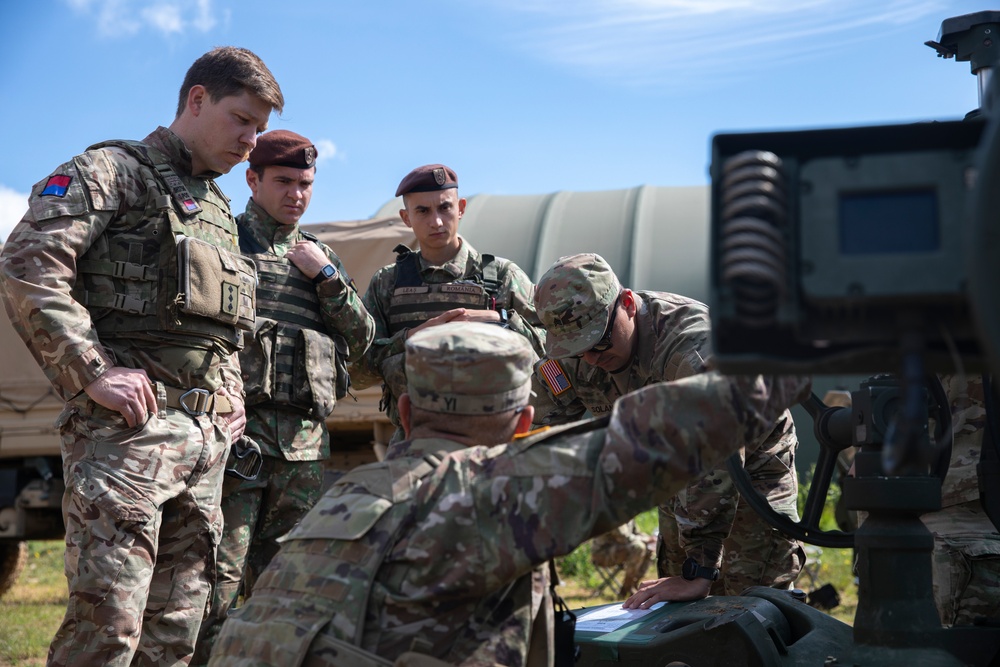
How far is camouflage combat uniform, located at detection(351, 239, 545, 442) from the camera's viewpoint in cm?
479

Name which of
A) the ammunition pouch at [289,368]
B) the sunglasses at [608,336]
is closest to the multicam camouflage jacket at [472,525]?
the sunglasses at [608,336]

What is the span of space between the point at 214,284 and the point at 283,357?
2.99 ft

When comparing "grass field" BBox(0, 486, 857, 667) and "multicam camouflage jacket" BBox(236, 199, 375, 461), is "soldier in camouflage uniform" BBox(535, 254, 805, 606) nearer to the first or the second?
"multicam camouflage jacket" BBox(236, 199, 375, 461)

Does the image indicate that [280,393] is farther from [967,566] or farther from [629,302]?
[967,566]

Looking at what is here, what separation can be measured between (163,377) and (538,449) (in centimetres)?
166

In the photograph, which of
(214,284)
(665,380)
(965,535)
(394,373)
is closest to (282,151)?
(394,373)

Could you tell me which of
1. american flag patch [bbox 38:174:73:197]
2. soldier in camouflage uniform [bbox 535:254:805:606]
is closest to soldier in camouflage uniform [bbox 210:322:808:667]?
soldier in camouflage uniform [bbox 535:254:805:606]

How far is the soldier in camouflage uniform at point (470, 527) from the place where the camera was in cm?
202

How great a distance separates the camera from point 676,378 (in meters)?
3.75

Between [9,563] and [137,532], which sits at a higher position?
[137,532]

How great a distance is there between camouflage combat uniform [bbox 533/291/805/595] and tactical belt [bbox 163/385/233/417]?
1.40m

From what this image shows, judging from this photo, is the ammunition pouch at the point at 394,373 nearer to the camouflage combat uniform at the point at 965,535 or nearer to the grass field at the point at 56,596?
the camouflage combat uniform at the point at 965,535

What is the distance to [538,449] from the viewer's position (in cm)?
208

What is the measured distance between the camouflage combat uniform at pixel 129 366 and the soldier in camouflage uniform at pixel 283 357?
0.65 metres
